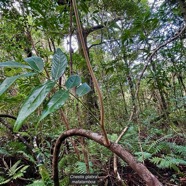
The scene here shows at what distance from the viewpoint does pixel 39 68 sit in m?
0.49

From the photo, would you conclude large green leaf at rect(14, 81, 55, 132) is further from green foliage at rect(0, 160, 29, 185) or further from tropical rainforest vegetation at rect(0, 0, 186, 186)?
green foliage at rect(0, 160, 29, 185)

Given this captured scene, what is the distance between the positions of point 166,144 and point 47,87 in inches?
68.8

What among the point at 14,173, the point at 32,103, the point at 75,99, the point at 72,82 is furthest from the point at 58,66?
the point at 14,173

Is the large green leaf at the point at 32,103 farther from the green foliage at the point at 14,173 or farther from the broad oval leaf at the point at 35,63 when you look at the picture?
the green foliage at the point at 14,173

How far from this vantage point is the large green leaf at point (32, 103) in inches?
15.0

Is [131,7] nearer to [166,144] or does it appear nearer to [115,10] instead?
[115,10]

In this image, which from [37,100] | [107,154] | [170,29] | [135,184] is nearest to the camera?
[37,100]

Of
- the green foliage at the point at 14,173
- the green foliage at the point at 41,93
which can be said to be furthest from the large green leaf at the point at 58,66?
the green foliage at the point at 14,173

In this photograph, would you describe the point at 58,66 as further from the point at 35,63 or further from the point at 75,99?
the point at 75,99

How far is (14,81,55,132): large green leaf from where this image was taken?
0.38 meters

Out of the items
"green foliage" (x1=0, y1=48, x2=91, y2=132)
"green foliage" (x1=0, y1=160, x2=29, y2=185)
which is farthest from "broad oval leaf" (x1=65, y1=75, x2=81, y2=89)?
"green foliage" (x1=0, y1=160, x2=29, y2=185)

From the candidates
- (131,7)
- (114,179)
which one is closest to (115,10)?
(131,7)

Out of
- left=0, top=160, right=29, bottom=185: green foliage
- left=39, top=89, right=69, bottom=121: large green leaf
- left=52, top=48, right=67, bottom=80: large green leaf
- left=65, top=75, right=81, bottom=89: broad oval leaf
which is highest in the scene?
left=52, top=48, right=67, bottom=80: large green leaf

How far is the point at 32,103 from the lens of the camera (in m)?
0.40
